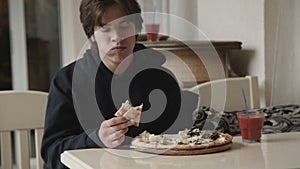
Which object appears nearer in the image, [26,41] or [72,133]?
[72,133]

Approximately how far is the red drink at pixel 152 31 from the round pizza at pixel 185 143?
1.44 meters

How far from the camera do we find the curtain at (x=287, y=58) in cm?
261

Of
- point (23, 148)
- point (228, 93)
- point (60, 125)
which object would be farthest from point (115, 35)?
point (228, 93)

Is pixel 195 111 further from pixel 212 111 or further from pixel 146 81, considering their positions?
pixel 146 81

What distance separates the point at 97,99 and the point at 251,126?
0.48 m

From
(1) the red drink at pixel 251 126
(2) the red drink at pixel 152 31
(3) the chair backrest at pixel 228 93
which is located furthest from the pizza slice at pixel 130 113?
(2) the red drink at pixel 152 31

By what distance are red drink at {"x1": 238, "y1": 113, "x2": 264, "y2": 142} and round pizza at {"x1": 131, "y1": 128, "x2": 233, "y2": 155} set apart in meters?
0.08

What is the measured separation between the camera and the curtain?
2605 mm

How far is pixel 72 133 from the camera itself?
1.78 meters

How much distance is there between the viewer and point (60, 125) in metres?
1.77

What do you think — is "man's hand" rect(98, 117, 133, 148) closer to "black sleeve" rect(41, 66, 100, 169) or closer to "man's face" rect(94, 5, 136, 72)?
"black sleeve" rect(41, 66, 100, 169)

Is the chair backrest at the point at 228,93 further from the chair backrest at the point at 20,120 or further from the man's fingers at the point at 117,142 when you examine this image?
the man's fingers at the point at 117,142

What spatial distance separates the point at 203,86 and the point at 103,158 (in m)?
0.92

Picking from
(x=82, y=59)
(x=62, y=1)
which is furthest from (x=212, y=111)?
(x=62, y=1)
